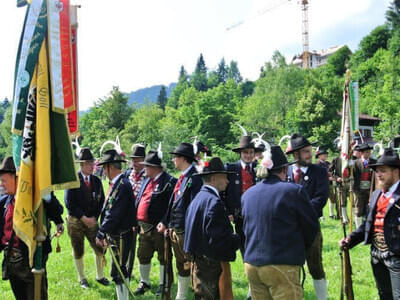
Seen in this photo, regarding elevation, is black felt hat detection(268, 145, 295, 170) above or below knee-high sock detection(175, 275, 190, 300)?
above

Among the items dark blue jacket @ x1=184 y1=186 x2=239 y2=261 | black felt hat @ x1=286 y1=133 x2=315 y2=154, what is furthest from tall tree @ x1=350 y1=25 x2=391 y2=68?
dark blue jacket @ x1=184 y1=186 x2=239 y2=261

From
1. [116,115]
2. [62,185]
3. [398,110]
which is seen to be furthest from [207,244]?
[116,115]

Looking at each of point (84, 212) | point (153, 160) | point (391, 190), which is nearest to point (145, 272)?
point (84, 212)

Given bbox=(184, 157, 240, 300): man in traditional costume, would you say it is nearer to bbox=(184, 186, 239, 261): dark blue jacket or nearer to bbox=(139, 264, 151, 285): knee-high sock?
bbox=(184, 186, 239, 261): dark blue jacket

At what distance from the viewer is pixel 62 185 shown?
4.47m

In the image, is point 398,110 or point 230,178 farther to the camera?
point 398,110

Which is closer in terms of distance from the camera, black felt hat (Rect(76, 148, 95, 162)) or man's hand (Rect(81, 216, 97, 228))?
man's hand (Rect(81, 216, 97, 228))

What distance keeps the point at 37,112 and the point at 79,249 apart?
4.26 m

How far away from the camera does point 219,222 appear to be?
4.73 meters

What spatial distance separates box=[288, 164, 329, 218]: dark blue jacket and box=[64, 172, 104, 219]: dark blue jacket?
412 cm

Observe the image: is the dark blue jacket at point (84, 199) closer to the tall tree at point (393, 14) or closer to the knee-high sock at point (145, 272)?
the knee-high sock at point (145, 272)

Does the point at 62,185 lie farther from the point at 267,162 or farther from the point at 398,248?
the point at 398,248

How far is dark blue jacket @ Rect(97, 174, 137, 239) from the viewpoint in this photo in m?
6.33

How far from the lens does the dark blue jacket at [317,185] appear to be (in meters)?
6.08
